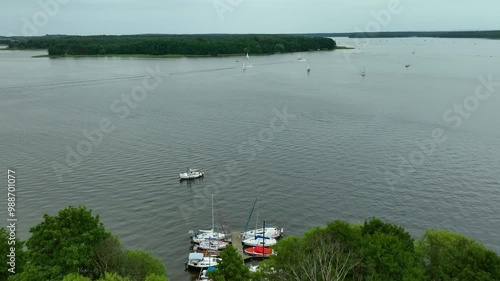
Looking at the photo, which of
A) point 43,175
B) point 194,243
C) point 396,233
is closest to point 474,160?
point 396,233

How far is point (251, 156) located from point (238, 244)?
1887cm

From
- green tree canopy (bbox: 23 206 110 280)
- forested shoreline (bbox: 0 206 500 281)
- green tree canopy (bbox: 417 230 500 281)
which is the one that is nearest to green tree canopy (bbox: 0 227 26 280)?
forested shoreline (bbox: 0 206 500 281)

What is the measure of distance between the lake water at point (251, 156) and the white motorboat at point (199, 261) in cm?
91

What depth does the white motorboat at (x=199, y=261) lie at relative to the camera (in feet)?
106

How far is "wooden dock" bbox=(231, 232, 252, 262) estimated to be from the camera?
3464 centimetres

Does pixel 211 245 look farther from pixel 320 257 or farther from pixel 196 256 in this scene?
pixel 320 257

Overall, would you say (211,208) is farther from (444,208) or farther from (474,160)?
(474,160)

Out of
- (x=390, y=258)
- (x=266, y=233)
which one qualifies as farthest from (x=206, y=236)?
(x=390, y=258)

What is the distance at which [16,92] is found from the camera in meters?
94.2

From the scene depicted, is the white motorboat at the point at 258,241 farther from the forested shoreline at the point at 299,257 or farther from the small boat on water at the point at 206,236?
the forested shoreline at the point at 299,257

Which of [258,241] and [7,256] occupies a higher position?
[7,256]

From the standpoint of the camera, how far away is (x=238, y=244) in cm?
3534

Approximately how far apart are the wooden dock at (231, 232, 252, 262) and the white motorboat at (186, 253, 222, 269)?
2668mm

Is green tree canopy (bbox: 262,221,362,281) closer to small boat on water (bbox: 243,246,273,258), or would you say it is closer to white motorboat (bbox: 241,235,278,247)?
small boat on water (bbox: 243,246,273,258)
